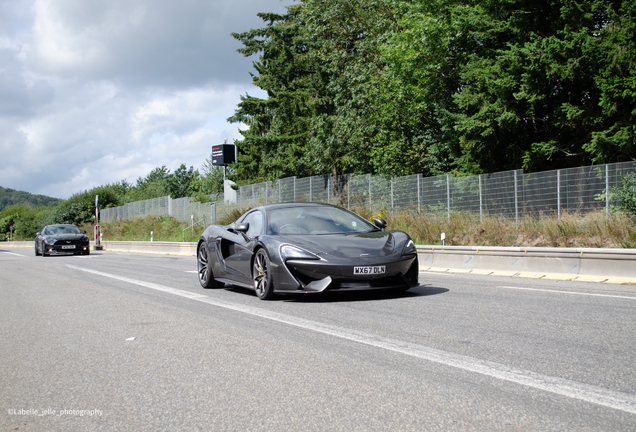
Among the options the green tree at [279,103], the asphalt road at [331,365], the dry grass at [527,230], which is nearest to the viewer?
the asphalt road at [331,365]

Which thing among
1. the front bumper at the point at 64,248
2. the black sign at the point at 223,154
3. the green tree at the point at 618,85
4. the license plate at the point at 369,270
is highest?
the black sign at the point at 223,154

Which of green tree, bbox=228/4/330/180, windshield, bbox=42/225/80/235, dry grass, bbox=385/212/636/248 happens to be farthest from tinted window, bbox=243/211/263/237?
green tree, bbox=228/4/330/180

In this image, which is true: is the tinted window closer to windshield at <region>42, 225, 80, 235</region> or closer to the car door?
the car door

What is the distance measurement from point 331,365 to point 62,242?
2611cm

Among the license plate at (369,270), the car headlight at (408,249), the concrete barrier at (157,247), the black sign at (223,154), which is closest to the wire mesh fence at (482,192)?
the concrete barrier at (157,247)

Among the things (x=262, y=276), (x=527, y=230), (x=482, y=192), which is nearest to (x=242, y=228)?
(x=262, y=276)

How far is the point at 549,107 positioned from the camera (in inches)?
1086

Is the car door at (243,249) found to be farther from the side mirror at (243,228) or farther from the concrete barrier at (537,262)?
the concrete barrier at (537,262)

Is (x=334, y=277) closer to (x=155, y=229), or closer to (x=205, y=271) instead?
(x=205, y=271)

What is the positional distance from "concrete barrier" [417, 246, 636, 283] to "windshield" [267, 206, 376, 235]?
4441mm

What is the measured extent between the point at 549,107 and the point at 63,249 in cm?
2397

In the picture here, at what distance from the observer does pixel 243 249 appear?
8.62 metres

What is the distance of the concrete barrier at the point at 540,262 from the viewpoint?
1023cm

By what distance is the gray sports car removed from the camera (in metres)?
7.18
